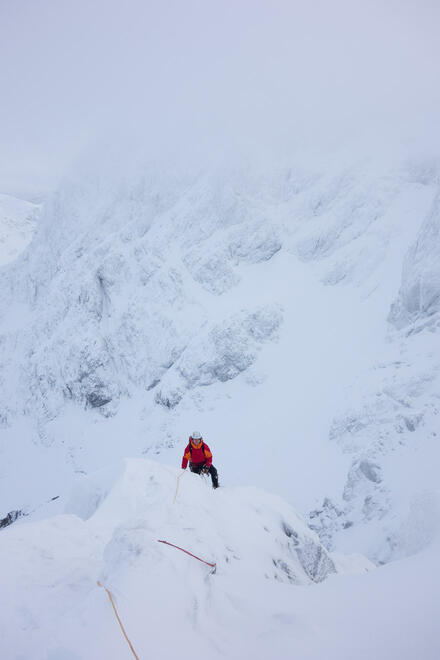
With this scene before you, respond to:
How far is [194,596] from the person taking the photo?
4590 millimetres

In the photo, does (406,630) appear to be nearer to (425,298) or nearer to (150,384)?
(425,298)

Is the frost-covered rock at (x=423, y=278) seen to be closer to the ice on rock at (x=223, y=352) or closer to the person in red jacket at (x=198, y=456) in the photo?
the ice on rock at (x=223, y=352)

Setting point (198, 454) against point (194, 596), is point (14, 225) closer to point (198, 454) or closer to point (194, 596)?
point (198, 454)

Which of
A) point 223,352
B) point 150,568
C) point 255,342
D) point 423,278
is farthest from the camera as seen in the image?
point 255,342

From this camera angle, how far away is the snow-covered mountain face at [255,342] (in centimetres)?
1559

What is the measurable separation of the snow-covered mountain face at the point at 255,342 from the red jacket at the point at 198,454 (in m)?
5.30

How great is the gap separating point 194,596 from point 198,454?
18.2 feet

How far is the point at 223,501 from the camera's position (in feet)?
28.0

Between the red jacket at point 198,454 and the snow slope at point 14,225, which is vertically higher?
the red jacket at point 198,454

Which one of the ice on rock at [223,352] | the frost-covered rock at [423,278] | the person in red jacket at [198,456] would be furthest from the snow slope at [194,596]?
the ice on rock at [223,352]

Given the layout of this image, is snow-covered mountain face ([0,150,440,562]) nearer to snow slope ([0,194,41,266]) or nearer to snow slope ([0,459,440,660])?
snow slope ([0,459,440,660])

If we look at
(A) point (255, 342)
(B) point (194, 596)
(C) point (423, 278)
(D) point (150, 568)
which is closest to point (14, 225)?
(A) point (255, 342)

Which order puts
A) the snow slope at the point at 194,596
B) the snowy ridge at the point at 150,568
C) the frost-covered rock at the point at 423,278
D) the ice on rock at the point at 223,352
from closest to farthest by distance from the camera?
the snow slope at the point at 194,596
the snowy ridge at the point at 150,568
the frost-covered rock at the point at 423,278
the ice on rock at the point at 223,352

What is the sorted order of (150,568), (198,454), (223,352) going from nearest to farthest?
(150,568) < (198,454) < (223,352)
